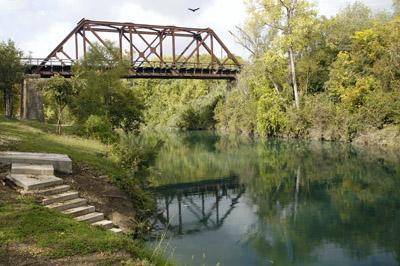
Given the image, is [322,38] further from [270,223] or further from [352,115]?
[270,223]

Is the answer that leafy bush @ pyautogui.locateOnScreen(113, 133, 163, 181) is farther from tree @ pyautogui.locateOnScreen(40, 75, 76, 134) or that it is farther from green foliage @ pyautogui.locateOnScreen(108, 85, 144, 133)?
green foliage @ pyautogui.locateOnScreen(108, 85, 144, 133)

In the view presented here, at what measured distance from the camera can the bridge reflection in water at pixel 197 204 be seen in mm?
14695

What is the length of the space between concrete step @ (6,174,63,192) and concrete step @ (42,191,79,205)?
45cm

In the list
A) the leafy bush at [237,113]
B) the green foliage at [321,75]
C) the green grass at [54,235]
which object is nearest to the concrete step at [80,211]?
the green grass at [54,235]

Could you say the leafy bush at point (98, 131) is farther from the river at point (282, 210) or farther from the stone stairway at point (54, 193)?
the stone stairway at point (54, 193)

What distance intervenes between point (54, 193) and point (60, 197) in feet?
1.14

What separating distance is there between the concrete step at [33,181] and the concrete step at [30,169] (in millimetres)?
196

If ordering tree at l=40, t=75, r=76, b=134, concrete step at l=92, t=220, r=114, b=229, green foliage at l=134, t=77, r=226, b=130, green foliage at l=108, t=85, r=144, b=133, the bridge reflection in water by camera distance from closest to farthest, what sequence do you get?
1. concrete step at l=92, t=220, r=114, b=229
2. the bridge reflection in water
3. tree at l=40, t=75, r=76, b=134
4. green foliage at l=108, t=85, r=144, b=133
5. green foliage at l=134, t=77, r=226, b=130

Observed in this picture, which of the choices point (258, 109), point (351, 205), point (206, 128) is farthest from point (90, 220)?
point (206, 128)

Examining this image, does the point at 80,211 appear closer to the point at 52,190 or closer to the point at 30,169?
the point at 52,190

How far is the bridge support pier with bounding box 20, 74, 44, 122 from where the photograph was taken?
37.2 m

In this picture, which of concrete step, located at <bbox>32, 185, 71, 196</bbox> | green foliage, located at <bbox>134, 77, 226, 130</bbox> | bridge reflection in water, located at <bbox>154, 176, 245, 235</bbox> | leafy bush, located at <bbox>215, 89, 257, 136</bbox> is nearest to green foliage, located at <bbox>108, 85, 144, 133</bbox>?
bridge reflection in water, located at <bbox>154, 176, 245, 235</bbox>

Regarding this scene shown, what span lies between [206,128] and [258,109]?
→ 23.1m

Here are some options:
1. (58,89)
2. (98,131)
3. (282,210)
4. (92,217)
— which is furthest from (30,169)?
(98,131)
